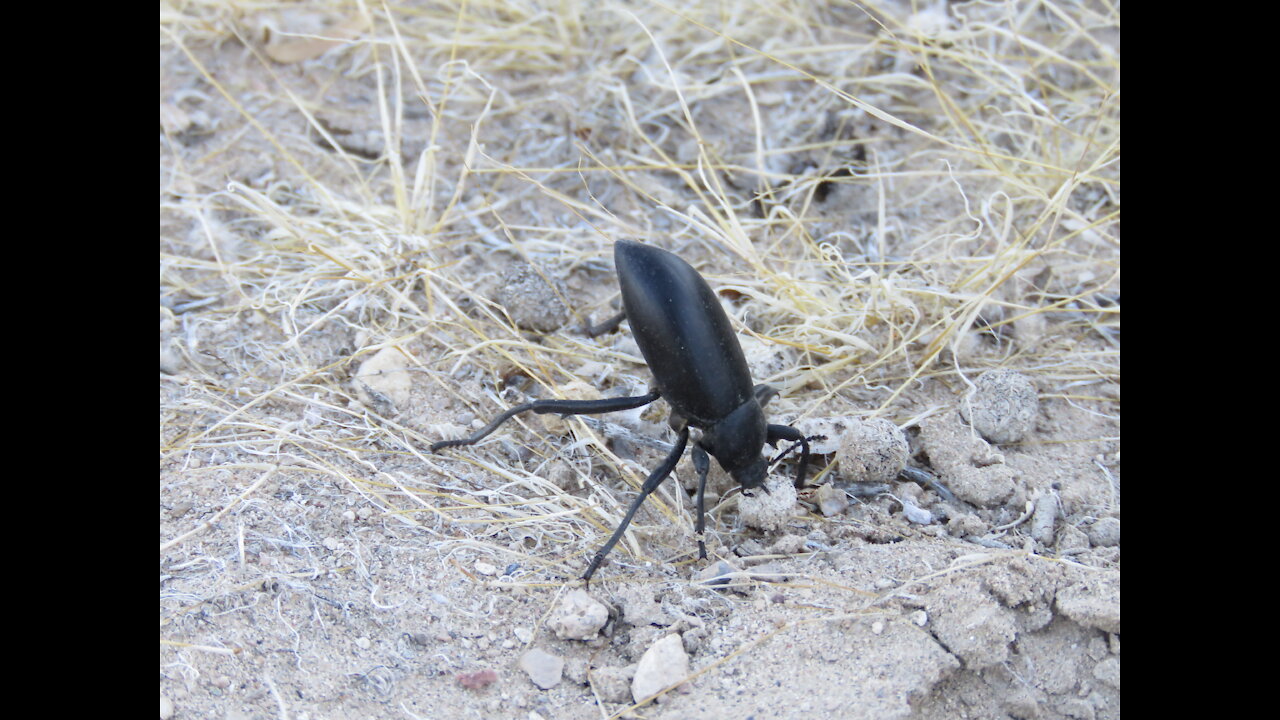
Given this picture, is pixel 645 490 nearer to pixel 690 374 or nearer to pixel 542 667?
pixel 690 374

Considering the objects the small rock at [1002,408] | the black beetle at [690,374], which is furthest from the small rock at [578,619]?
the small rock at [1002,408]

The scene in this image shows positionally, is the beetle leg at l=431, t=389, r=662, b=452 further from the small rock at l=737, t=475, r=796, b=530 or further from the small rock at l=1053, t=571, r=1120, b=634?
the small rock at l=1053, t=571, r=1120, b=634

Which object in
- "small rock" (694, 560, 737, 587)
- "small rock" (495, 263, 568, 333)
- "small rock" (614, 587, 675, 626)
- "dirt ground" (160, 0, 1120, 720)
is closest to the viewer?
"dirt ground" (160, 0, 1120, 720)

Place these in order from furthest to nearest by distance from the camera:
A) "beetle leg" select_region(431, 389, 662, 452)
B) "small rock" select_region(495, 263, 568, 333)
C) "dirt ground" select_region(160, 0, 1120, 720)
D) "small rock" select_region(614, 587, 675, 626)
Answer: "small rock" select_region(495, 263, 568, 333) → "beetle leg" select_region(431, 389, 662, 452) → "small rock" select_region(614, 587, 675, 626) → "dirt ground" select_region(160, 0, 1120, 720)

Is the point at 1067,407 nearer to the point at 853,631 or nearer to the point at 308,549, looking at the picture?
the point at 853,631

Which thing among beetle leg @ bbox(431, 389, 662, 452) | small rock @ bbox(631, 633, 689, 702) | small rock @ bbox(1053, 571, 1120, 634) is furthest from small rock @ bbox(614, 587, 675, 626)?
small rock @ bbox(1053, 571, 1120, 634)

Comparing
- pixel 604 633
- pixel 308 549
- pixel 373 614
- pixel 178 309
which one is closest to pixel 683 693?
pixel 604 633

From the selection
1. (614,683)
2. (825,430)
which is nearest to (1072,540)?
(825,430)
